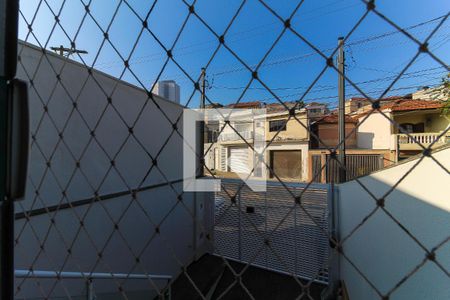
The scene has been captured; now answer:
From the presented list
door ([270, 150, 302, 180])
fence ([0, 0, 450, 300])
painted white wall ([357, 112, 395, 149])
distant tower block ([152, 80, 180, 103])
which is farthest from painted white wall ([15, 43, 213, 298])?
painted white wall ([357, 112, 395, 149])

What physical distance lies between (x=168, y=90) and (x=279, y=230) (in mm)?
3114

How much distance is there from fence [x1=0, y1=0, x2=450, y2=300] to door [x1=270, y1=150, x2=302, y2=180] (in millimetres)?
5020

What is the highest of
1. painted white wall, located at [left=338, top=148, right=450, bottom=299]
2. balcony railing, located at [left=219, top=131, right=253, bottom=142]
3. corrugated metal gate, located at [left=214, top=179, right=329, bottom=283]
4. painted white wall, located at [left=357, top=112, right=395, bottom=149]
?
painted white wall, located at [left=357, top=112, right=395, bottom=149]

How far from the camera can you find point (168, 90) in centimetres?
395

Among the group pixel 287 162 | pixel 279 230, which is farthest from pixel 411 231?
pixel 287 162

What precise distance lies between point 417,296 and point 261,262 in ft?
12.3

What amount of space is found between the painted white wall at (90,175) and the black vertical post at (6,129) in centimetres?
36

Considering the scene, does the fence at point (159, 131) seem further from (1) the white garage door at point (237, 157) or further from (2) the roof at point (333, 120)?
(1) the white garage door at point (237, 157)

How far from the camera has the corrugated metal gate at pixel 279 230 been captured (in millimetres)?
3957

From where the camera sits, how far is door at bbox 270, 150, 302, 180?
9219 millimetres

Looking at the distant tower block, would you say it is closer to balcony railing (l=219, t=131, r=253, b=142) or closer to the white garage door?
balcony railing (l=219, t=131, r=253, b=142)

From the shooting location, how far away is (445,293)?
0.85 m

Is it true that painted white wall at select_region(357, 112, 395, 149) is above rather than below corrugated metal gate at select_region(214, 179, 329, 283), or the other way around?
above

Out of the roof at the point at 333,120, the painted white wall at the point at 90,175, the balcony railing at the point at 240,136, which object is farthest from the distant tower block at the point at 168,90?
the roof at the point at 333,120
